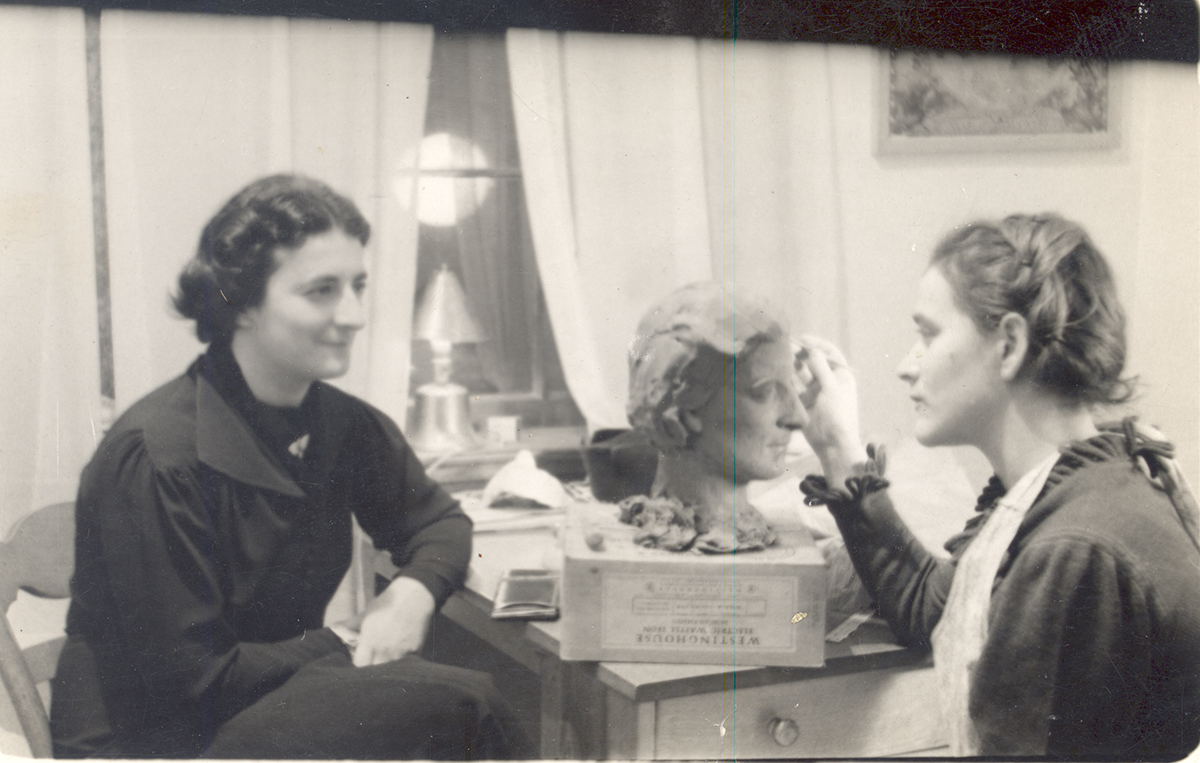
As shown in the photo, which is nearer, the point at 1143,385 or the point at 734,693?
the point at 734,693

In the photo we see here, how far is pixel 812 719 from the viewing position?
2.03 metres

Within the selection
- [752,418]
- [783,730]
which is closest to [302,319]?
[752,418]

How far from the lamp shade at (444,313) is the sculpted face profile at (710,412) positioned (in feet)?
1.29

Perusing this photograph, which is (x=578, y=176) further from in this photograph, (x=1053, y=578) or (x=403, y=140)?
(x=1053, y=578)

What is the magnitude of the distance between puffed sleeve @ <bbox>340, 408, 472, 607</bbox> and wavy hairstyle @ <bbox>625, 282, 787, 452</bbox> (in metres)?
0.49

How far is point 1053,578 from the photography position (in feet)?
6.56

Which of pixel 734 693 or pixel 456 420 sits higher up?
pixel 456 420

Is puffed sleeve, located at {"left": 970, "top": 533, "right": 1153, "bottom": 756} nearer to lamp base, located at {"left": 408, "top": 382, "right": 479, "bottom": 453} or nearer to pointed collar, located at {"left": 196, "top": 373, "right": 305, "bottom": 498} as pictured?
lamp base, located at {"left": 408, "top": 382, "right": 479, "bottom": 453}

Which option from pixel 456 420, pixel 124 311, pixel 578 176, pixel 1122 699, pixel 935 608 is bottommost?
pixel 1122 699

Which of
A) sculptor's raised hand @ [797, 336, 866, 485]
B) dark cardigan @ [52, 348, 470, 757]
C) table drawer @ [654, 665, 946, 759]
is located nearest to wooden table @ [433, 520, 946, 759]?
table drawer @ [654, 665, 946, 759]

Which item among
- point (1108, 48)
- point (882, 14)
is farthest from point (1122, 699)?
point (882, 14)

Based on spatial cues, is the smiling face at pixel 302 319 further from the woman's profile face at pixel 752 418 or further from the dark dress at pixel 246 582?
the woman's profile face at pixel 752 418

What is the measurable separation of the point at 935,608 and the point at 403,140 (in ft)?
5.18

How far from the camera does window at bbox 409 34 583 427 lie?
2.05 metres
